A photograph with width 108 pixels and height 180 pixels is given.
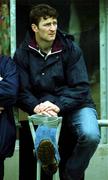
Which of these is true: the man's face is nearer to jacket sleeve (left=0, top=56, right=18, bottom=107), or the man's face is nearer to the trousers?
jacket sleeve (left=0, top=56, right=18, bottom=107)

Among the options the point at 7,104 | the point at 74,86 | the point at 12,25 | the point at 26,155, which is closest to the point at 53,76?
the point at 74,86

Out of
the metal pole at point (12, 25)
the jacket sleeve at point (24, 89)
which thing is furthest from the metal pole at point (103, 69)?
the jacket sleeve at point (24, 89)

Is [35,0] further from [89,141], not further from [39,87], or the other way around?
[89,141]

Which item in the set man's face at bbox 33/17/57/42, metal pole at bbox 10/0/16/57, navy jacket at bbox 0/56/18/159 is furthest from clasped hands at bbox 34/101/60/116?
metal pole at bbox 10/0/16/57

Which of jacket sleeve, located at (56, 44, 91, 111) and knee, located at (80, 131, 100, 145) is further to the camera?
jacket sleeve, located at (56, 44, 91, 111)

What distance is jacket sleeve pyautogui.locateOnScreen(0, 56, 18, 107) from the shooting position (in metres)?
5.56

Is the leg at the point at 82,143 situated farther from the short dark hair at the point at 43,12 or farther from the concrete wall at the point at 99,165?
the concrete wall at the point at 99,165

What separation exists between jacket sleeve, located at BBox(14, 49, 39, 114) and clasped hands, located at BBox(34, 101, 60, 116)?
0.10 meters

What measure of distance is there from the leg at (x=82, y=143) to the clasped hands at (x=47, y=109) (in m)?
0.26

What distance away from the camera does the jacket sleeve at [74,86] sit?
5.76m

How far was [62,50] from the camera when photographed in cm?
587

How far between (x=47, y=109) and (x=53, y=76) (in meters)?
0.38

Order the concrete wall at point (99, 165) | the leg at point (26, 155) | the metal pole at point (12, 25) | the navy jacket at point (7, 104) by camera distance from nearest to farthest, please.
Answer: the navy jacket at point (7, 104) → the leg at point (26, 155) → the metal pole at point (12, 25) → the concrete wall at point (99, 165)

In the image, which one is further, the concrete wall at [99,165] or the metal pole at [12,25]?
the concrete wall at [99,165]
